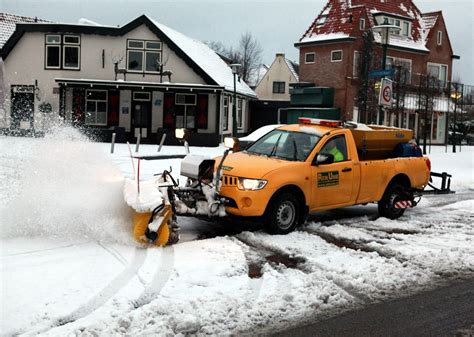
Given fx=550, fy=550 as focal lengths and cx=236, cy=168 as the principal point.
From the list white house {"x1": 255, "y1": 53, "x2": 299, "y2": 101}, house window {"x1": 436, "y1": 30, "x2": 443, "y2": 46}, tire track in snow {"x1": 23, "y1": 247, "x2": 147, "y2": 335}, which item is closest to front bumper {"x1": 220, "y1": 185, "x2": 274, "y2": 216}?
tire track in snow {"x1": 23, "y1": 247, "x2": 147, "y2": 335}

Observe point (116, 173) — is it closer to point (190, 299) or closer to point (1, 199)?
point (1, 199)

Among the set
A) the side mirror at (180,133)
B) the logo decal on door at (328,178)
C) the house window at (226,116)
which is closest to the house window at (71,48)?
the house window at (226,116)

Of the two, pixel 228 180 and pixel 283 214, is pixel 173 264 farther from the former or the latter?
pixel 283 214

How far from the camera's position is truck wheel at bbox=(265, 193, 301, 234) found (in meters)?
8.43

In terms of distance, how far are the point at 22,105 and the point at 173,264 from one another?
29750 mm

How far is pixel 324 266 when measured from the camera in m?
6.98

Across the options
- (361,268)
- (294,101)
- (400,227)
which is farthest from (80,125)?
(361,268)

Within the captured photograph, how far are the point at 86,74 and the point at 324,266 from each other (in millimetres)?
27850

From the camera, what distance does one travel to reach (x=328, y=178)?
9.13m

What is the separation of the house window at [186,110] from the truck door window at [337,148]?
2284cm

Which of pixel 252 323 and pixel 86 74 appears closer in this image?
pixel 252 323

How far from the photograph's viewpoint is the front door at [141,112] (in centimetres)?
3170

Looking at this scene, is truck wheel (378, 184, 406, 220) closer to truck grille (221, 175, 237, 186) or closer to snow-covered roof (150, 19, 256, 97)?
truck grille (221, 175, 237, 186)

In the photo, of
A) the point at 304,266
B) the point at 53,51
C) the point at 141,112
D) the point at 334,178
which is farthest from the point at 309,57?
the point at 304,266
